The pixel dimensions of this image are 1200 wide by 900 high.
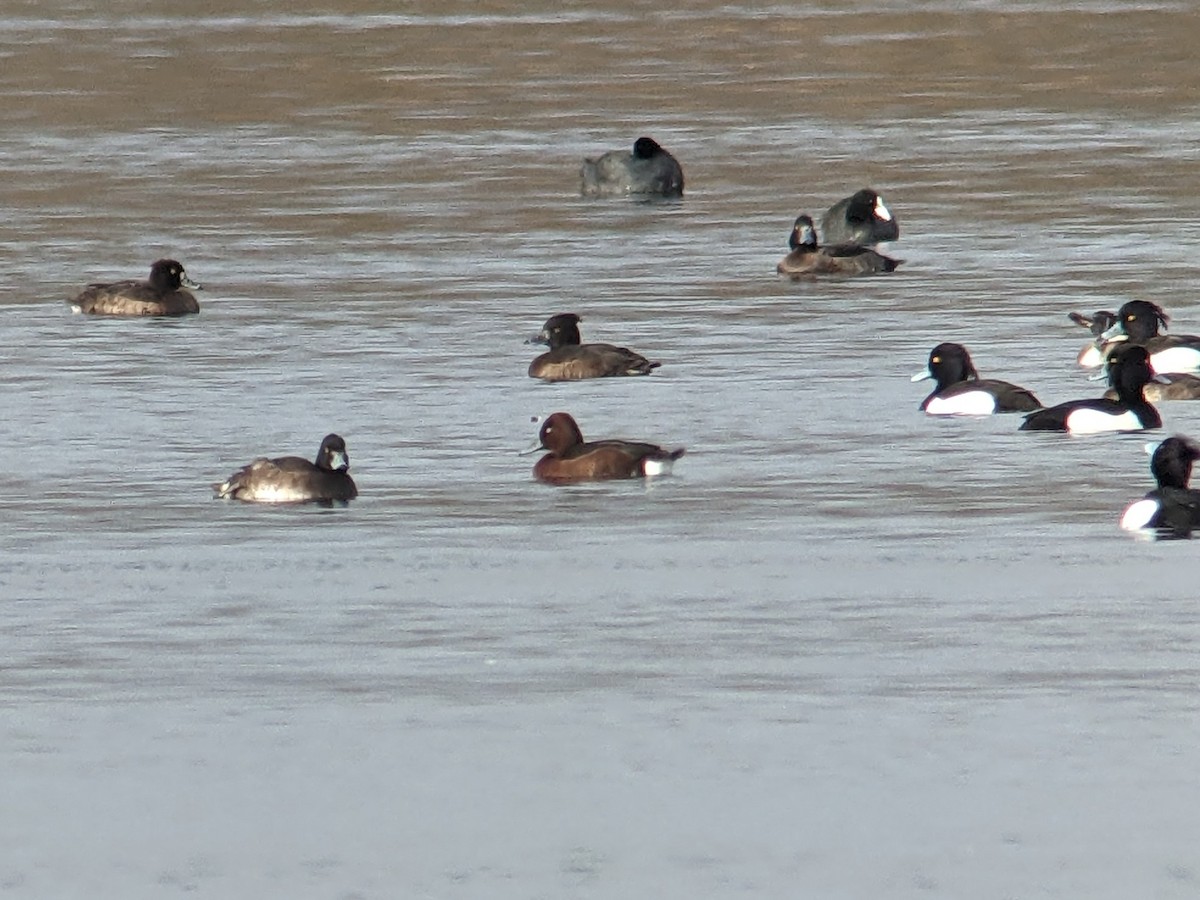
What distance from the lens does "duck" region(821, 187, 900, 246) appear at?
28.0 meters

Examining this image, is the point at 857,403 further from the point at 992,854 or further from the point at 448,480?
the point at 992,854

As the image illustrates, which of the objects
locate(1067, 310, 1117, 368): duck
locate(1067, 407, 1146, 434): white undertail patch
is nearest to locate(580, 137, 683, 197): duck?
locate(1067, 310, 1117, 368): duck

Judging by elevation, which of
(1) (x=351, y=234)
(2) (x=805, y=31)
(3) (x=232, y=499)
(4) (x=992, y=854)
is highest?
(2) (x=805, y=31)

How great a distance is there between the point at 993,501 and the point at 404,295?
34.5 feet

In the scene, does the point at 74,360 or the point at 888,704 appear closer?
the point at 888,704

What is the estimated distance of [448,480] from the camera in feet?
55.3

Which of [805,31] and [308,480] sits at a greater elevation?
[805,31]

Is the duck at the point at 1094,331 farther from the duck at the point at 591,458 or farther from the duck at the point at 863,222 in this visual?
the duck at the point at 863,222

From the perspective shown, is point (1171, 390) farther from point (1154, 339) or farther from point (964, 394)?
point (964, 394)

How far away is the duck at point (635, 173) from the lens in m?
32.6

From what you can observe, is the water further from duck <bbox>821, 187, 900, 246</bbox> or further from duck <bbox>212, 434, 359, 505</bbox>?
duck <bbox>821, 187, 900, 246</bbox>

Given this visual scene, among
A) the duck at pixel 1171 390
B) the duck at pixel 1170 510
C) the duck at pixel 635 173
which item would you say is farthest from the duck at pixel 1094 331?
the duck at pixel 635 173

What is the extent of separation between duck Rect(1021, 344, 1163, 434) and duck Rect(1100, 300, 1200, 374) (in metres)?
1.51

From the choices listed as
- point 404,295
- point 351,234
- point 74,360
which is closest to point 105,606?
point 74,360
